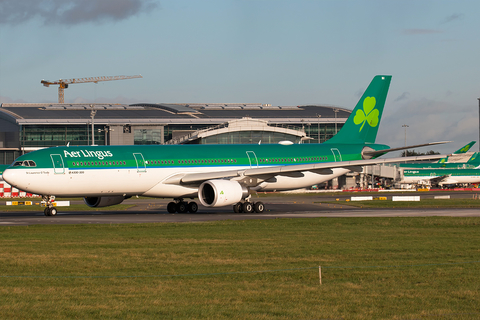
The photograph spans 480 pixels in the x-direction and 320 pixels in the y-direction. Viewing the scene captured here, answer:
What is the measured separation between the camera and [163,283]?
41.7 ft

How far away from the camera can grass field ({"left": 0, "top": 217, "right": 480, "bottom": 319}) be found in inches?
407

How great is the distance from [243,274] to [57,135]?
108699 mm

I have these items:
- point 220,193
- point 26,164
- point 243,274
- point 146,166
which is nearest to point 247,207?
point 220,193

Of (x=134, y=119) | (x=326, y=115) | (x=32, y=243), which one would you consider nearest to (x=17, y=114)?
(x=134, y=119)

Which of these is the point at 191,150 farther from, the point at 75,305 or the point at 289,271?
the point at 75,305

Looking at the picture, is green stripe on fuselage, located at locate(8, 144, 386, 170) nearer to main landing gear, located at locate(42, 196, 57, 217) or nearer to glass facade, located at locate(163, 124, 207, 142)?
main landing gear, located at locate(42, 196, 57, 217)

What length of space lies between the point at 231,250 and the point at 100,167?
767 inches

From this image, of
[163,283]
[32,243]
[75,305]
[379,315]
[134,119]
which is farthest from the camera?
[134,119]

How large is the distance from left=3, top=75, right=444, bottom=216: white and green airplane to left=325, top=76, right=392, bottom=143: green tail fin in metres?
1.69

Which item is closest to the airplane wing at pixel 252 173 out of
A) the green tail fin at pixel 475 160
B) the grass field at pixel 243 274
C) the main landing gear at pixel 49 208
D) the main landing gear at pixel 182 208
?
the main landing gear at pixel 182 208

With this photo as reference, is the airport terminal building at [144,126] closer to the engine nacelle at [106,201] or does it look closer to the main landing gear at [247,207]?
the engine nacelle at [106,201]

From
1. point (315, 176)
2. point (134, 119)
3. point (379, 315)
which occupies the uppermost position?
point (134, 119)

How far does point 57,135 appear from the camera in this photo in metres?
116

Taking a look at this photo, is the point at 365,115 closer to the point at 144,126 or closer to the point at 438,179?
the point at 438,179
